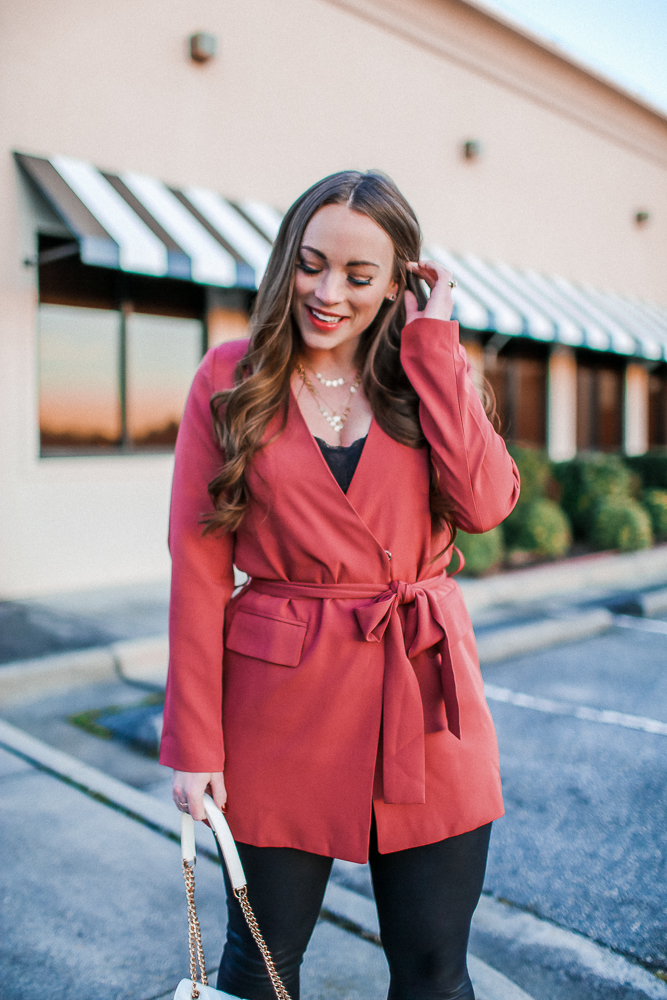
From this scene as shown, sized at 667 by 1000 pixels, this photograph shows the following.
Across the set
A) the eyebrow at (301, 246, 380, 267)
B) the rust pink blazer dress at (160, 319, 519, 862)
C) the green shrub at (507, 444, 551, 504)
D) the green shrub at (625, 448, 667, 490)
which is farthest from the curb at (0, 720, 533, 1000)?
the green shrub at (625, 448, 667, 490)

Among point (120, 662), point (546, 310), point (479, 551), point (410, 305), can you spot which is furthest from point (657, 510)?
point (410, 305)

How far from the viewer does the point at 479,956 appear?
2.66 m

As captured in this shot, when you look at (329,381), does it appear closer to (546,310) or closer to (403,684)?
(403,684)

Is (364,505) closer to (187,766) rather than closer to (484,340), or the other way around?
(187,766)

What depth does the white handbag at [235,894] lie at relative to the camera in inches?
56.3

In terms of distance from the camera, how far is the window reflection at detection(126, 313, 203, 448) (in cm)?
882

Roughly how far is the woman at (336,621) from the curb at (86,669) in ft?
11.6

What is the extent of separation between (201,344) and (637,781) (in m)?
6.71

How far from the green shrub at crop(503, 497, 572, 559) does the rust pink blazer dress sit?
316 inches

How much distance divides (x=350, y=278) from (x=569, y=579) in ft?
25.0

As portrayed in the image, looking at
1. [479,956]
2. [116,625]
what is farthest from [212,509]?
[116,625]

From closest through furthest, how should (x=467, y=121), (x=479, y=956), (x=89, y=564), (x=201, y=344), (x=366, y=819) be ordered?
(x=366, y=819)
(x=479, y=956)
(x=89, y=564)
(x=201, y=344)
(x=467, y=121)

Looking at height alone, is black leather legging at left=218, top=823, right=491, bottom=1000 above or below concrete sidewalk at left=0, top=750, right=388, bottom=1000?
above

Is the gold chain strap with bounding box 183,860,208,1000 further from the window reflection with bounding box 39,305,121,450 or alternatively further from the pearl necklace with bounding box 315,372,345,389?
the window reflection with bounding box 39,305,121,450
